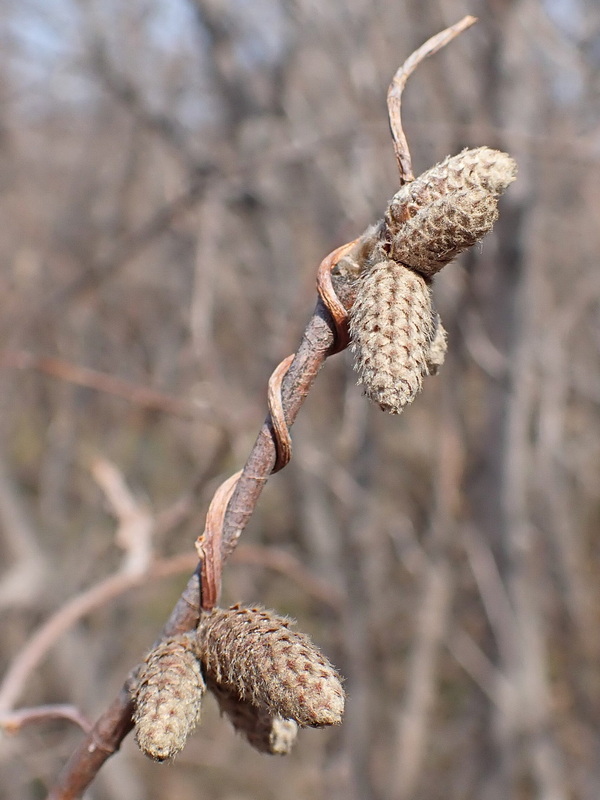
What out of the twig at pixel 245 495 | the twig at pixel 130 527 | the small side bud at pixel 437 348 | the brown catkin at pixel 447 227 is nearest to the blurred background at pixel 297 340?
the twig at pixel 130 527

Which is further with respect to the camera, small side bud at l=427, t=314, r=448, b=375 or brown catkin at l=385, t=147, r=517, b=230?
small side bud at l=427, t=314, r=448, b=375

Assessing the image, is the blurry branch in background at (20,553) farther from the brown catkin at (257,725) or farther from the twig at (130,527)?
the brown catkin at (257,725)

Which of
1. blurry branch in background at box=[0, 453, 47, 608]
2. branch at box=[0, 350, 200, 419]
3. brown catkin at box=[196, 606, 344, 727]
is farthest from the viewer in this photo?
blurry branch in background at box=[0, 453, 47, 608]

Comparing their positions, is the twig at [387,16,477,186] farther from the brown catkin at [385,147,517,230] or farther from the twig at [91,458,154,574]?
the twig at [91,458,154,574]

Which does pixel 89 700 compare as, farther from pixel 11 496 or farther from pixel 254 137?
pixel 254 137

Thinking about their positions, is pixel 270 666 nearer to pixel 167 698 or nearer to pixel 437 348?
pixel 167 698

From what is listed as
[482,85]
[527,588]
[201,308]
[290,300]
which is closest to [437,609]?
[527,588]

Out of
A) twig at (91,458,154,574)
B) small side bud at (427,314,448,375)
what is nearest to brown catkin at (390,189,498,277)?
small side bud at (427,314,448,375)
